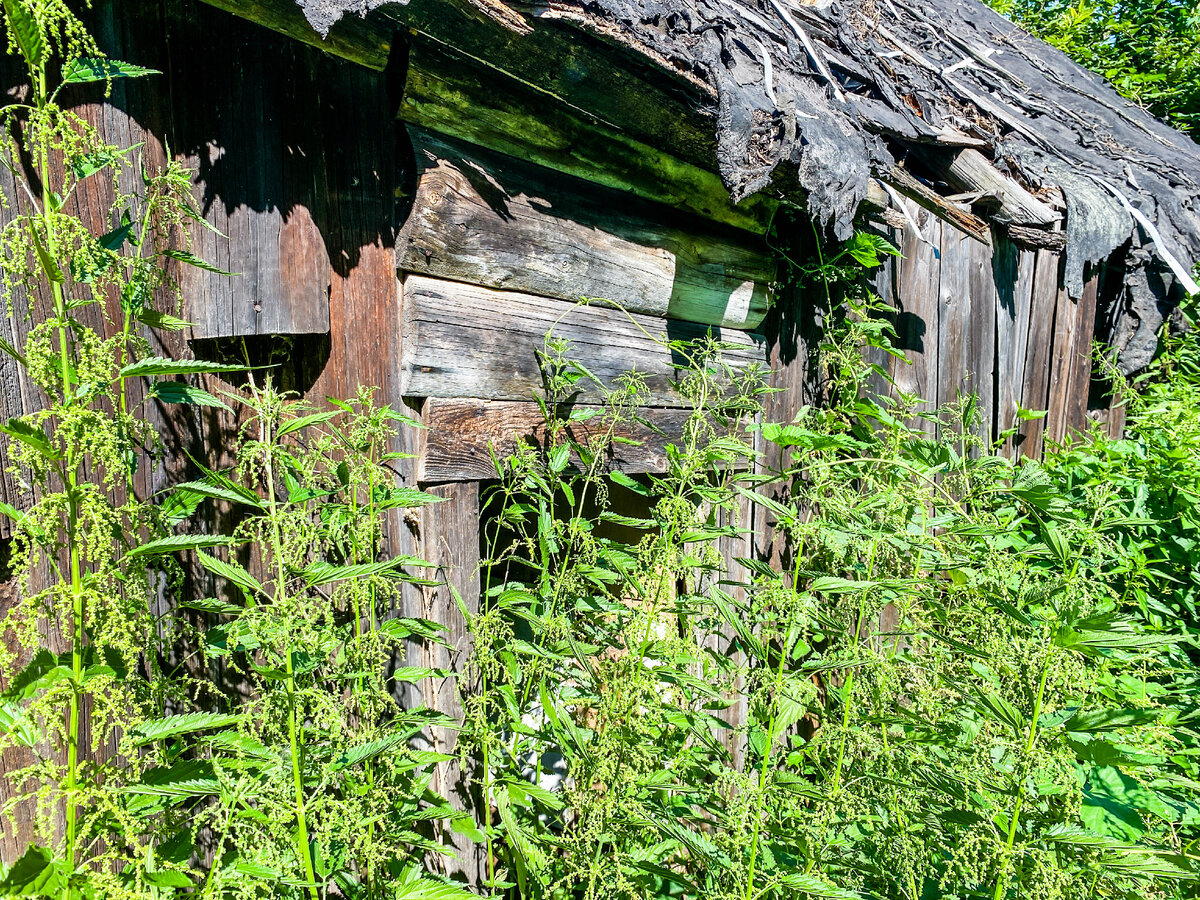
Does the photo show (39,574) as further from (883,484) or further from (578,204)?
(883,484)

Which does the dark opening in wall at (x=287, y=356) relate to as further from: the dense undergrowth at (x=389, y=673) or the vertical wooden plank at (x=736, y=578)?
the vertical wooden plank at (x=736, y=578)

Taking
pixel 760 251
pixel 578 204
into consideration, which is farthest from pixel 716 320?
pixel 578 204

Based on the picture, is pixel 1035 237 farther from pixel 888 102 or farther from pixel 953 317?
pixel 888 102

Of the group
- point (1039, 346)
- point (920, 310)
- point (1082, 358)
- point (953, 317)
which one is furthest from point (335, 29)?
point (1082, 358)

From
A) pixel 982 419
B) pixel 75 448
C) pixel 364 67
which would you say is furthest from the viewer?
pixel 982 419

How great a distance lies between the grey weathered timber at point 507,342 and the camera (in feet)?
6.07

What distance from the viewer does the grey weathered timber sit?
185 centimetres

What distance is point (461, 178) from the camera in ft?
6.24

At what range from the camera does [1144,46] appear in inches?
344

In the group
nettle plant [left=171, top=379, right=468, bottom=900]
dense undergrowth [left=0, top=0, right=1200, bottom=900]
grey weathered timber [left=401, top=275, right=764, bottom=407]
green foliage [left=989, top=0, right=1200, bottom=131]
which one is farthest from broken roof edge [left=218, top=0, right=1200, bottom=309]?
green foliage [left=989, top=0, right=1200, bottom=131]

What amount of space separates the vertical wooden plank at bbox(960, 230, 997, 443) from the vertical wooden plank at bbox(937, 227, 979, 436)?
0.06ft

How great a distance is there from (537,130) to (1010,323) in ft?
10.1

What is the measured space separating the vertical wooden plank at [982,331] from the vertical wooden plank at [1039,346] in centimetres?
36

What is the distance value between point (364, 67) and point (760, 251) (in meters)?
1.62
